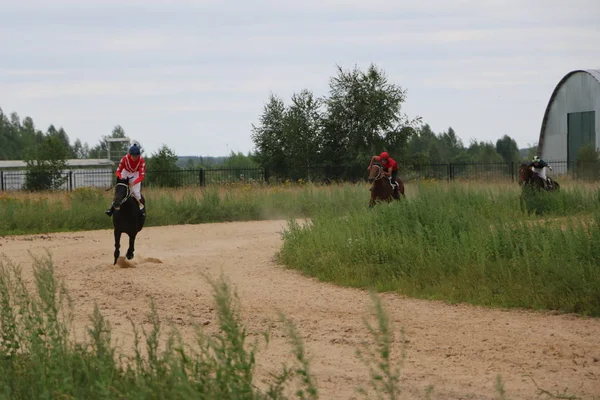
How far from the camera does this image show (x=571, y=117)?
55.9 m

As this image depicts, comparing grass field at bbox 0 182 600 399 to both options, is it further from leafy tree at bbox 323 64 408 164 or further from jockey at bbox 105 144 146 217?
leafy tree at bbox 323 64 408 164

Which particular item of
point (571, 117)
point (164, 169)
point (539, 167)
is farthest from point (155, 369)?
point (571, 117)

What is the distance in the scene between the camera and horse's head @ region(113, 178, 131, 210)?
18703mm

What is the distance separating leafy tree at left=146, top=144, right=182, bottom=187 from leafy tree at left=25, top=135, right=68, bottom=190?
447 cm

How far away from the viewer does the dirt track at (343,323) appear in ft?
29.2

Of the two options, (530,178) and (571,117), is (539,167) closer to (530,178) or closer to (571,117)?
(530,178)

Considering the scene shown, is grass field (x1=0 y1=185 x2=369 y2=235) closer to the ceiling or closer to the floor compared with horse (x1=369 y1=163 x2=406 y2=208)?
closer to the floor

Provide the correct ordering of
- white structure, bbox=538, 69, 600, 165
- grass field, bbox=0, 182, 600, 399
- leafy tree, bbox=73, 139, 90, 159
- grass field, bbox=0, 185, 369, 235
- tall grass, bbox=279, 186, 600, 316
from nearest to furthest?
grass field, bbox=0, 182, 600, 399 → tall grass, bbox=279, 186, 600, 316 → grass field, bbox=0, 185, 369, 235 → white structure, bbox=538, 69, 600, 165 → leafy tree, bbox=73, 139, 90, 159

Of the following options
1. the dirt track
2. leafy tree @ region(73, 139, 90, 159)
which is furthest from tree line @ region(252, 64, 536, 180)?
leafy tree @ region(73, 139, 90, 159)

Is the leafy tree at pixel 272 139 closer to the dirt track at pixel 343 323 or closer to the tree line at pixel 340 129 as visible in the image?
the tree line at pixel 340 129

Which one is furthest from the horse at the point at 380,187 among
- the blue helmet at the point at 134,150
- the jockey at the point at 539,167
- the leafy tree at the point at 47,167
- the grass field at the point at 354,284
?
the leafy tree at the point at 47,167

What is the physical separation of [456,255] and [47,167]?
39892 millimetres

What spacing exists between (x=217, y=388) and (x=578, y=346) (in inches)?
196

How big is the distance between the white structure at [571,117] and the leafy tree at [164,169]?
20968mm
